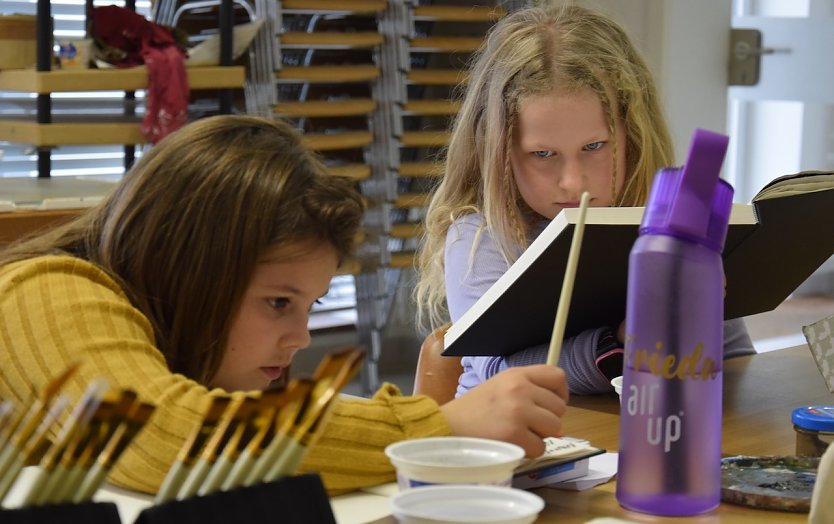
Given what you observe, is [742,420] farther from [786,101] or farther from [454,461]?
[786,101]

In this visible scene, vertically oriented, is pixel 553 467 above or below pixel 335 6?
below

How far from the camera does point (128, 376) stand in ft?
3.27

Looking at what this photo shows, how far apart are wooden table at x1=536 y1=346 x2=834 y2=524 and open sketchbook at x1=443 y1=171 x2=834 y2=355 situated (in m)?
0.10

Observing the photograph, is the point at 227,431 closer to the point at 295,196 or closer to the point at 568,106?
the point at 295,196

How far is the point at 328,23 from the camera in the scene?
3801 millimetres

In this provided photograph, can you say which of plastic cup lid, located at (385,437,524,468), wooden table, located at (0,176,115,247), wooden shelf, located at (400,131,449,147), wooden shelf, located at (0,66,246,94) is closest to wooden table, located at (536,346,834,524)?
plastic cup lid, located at (385,437,524,468)

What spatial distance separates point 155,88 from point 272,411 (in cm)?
243

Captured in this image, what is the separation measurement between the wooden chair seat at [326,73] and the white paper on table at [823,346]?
7.28ft

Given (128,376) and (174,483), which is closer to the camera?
(174,483)

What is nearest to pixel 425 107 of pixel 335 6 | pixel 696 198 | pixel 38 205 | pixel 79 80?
pixel 335 6

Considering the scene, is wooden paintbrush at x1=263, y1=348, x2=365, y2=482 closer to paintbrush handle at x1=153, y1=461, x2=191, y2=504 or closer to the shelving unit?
paintbrush handle at x1=153, y1=461, x2=191, y2=504

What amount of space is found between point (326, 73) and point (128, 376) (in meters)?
2.45

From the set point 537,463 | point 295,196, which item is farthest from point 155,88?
point 537,463

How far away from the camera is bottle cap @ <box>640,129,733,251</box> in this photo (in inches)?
33.1
